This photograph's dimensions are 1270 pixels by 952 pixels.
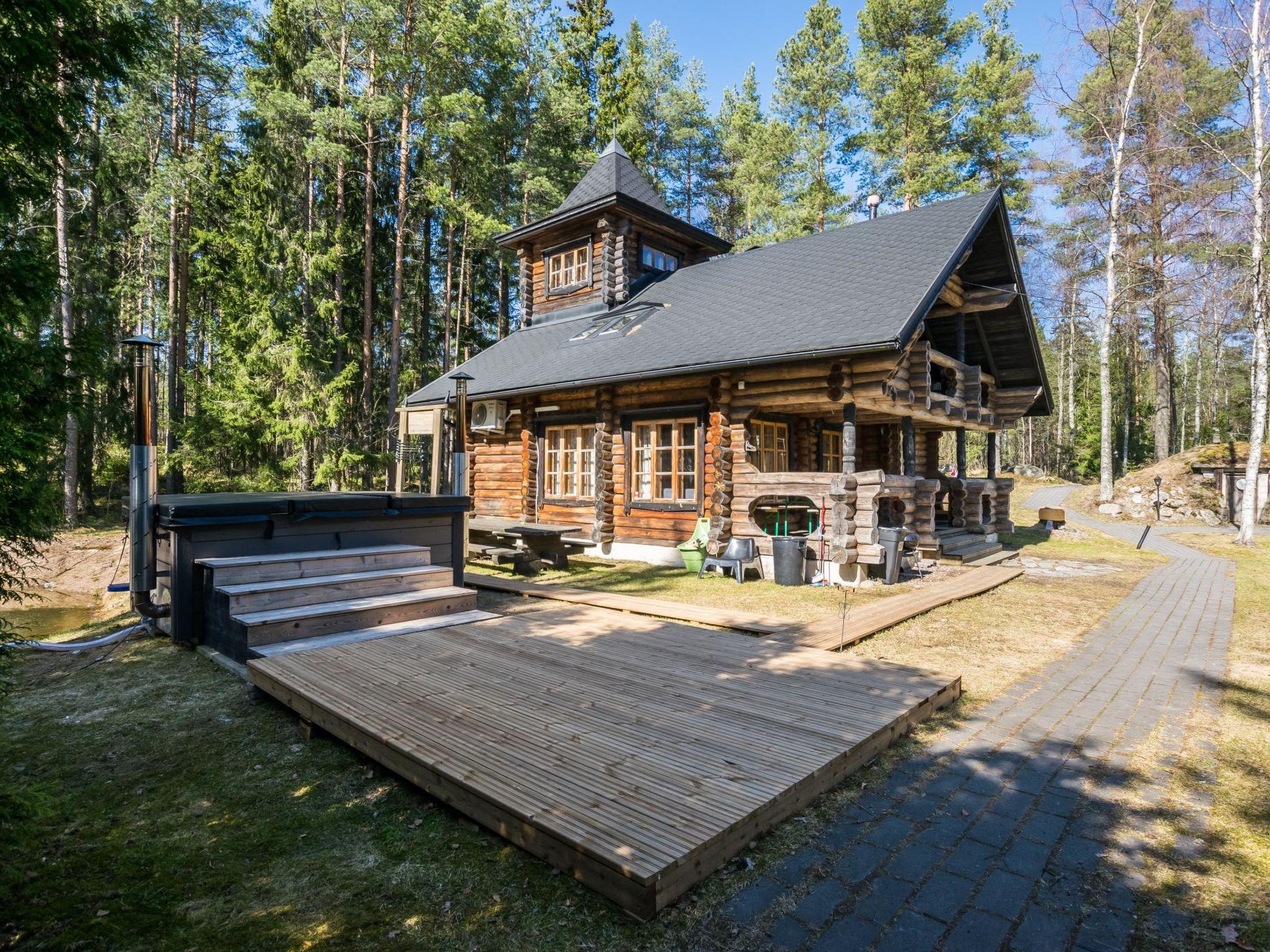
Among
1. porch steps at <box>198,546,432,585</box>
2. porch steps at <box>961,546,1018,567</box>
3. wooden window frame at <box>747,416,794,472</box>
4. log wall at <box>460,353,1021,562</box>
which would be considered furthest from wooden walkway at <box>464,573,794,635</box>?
porch steps at <box>961,546,1018,567</box>

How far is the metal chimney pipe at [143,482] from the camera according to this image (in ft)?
17.0

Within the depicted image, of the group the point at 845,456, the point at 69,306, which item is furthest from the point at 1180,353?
the point at 69,306

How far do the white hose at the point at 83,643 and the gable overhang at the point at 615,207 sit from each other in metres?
12.0

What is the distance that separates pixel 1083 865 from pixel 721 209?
32511mm

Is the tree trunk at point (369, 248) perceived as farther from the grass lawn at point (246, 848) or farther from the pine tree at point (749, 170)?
the pine tree at point (749, 170)

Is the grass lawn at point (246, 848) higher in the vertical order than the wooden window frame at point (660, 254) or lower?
lower

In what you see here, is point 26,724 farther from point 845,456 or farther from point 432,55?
point 432,55

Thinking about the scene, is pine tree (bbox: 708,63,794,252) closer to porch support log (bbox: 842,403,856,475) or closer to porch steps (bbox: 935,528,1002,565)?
porch steps (bbox: 935,528,1002,565)

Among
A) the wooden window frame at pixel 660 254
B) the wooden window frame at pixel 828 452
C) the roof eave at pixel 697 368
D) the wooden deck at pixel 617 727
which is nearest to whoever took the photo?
the wooden deck at pixel 617 727

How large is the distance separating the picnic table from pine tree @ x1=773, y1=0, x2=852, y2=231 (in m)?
19.5

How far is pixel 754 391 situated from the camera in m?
9.59

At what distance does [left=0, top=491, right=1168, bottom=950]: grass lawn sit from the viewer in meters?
2.01

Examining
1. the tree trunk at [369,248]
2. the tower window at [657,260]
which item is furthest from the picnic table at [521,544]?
the tree trunk at [369,248]

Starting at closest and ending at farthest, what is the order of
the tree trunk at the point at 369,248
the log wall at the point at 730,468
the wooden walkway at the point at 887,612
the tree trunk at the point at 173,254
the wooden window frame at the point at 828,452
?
the wooden walkway at the point at 887,612 < the log wall at the point at 730,468 < the wooden window frame at the point at 828,452 < the tree trunk at the point at 369,248 < the tree trunk at the point at 173,254
